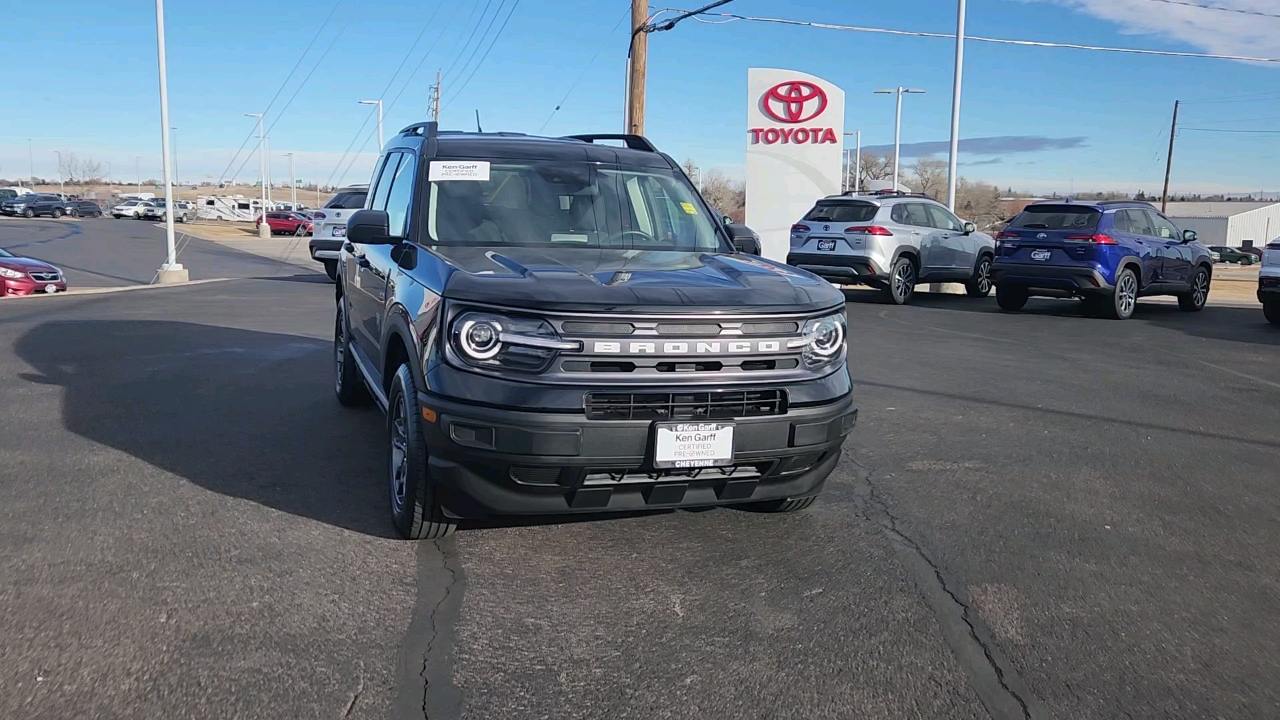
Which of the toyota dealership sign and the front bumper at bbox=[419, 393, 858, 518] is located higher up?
the toyota dealership sign

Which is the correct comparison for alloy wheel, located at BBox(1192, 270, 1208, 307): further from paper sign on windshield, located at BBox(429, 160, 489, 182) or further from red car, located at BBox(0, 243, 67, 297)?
red car, located at BBox(0, 243, 67, 297)

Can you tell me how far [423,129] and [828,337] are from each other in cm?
286

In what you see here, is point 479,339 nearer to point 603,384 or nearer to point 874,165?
point 603,384

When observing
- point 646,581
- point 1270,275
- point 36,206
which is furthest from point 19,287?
point 36,206

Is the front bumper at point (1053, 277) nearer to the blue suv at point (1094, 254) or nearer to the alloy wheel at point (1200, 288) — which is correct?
the blue suv at point (1094, 254)

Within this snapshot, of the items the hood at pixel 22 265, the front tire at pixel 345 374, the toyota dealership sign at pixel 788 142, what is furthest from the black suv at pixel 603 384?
the toyota dealership sign at pixel 788 142

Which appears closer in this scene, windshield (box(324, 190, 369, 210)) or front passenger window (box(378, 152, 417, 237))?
front passenger window (box(378, 152, 417, 237))

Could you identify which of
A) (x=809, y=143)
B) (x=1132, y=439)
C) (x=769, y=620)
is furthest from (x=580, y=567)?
(x=809, y=143)

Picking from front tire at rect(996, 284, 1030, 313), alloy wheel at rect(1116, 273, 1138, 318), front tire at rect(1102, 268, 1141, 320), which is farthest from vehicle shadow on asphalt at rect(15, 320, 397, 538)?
alloy wheel at rect(1116, 273, 1138, 318)

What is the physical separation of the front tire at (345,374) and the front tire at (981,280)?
14.3m

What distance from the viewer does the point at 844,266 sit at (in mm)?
17438

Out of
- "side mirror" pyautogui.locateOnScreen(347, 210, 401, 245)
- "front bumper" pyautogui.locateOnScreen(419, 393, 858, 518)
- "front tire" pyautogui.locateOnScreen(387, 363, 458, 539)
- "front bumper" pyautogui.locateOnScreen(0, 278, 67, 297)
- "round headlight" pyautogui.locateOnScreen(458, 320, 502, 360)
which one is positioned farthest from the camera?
"front bumper" pyautogui.locateOnScreen(0, 278, 67, 297)

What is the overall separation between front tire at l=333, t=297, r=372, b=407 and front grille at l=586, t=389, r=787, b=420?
364cm

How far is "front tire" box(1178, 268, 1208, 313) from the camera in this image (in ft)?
56.1
